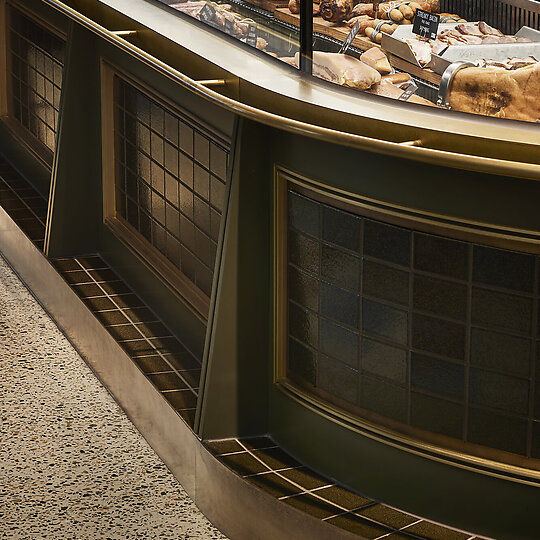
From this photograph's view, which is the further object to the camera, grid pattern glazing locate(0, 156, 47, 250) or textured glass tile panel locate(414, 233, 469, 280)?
grid pattern glazing locate(0, 156, 47, 250)

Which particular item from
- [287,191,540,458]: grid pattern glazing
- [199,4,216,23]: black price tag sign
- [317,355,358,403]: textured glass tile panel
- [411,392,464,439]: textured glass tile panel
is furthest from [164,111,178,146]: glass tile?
[411,392,464,439]: textured glass tile panel

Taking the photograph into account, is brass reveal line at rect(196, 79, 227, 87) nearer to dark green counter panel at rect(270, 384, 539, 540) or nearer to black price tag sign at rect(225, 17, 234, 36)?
black price tag sign at rect(225, 17, 234, 36)

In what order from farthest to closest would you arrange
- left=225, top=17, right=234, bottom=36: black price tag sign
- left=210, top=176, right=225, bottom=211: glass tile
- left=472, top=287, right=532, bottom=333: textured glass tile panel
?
left=210, top=176, right=225, bottom=211: glass tile → left=225, top=17, right=234, bottom=36: black price tag sign → left=472, top=287, right=532, bottom=333: textured glass tile panel

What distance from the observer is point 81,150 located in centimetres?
709

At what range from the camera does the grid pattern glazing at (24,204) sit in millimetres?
7667

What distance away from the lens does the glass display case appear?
3.87 meters

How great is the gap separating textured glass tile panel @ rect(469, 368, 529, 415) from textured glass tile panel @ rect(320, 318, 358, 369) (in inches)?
23.0

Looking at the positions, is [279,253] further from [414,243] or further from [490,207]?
[490,207]

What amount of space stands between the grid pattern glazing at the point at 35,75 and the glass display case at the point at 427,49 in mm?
3755

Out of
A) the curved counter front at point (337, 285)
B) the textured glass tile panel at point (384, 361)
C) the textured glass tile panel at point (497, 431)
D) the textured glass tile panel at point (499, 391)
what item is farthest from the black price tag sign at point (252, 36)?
the textured glass tile panel at point (497, 431)

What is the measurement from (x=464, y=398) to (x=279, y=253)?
1.11 meters

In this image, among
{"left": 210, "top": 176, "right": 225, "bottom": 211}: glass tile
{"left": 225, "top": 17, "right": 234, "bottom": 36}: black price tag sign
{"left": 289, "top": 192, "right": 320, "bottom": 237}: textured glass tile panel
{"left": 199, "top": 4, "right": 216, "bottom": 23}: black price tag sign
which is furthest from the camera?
{"left": 210, "top": 176, "right": 225, "bottom": 211}: glass tile

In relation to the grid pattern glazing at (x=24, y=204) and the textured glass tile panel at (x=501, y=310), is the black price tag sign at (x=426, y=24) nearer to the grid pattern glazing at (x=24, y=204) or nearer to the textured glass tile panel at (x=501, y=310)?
the textured glass tile panel at (x=501, y=310)

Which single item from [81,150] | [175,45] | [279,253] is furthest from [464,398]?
[81,150]
